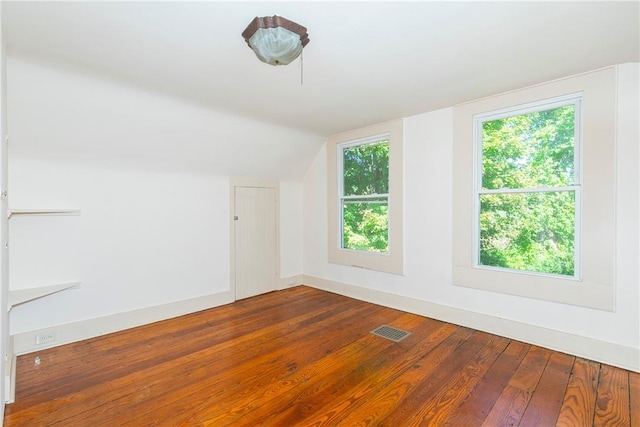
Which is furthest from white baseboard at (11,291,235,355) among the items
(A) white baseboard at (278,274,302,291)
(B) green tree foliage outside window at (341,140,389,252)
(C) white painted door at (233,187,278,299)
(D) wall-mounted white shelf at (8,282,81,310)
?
(B) green tree foliage outside window at (341,140,389,252)

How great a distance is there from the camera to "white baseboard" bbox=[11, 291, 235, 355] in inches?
102

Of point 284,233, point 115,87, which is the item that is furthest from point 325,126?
point 115,87

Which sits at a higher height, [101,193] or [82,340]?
[101,193]

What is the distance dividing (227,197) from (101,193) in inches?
Answer: 54.5

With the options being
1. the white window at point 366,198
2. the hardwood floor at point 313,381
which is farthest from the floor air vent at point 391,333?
the white window at point 366,198

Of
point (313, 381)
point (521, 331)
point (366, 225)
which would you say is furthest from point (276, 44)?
point (521, 331)

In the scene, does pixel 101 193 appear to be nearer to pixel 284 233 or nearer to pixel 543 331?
pixel 284 233

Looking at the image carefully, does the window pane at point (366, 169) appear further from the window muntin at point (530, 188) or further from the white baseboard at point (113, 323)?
the white baseboard at point (113, 323)

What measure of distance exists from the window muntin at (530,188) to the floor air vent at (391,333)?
1.07 meters

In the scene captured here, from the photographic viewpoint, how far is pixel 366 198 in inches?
159

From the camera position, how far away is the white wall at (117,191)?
97.9 inches

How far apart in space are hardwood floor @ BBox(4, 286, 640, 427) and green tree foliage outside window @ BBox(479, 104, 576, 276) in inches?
32.0

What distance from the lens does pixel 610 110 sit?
2305mm

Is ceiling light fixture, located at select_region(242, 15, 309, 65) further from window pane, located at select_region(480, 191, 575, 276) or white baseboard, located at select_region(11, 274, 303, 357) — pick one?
white baseboard, located at select_region(11, 274, 303, 357)
